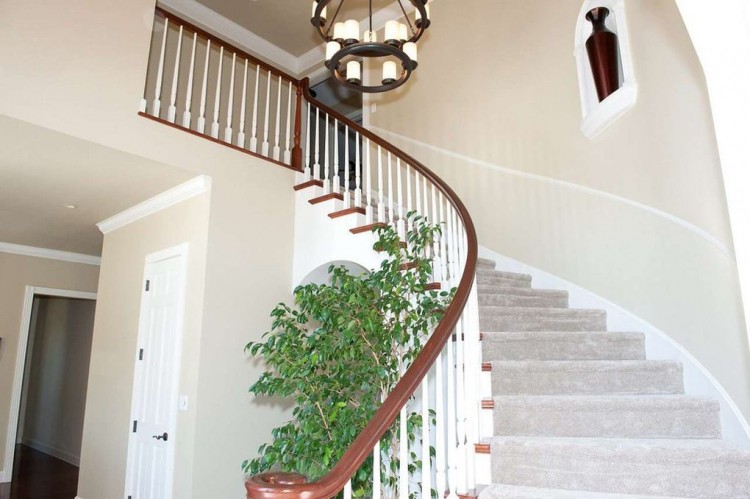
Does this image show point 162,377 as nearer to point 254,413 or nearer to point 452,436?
point 254,413

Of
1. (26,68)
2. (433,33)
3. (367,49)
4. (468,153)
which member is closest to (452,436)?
(367,49)

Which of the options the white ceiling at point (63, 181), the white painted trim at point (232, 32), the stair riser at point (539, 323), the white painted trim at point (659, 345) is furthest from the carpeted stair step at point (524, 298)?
the white painted trim at point (232, 32)

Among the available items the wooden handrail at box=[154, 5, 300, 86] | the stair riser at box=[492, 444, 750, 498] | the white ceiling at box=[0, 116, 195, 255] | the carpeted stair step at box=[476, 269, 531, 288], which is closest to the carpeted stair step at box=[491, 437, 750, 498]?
the stair riser at box=[492, 444, 750, 498]

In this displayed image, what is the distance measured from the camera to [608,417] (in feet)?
7.94

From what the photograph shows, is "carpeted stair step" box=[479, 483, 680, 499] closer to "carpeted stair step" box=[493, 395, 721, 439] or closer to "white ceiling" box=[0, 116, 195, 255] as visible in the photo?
"carpeted stair step" box=[493, 395, 721, 439]

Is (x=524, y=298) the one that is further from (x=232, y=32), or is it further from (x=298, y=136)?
(x=232, y=32)

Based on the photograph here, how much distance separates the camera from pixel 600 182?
3695 mm

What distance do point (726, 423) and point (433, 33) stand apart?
472cm

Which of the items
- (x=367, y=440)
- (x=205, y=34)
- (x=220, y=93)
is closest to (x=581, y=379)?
(x=367, y=440)

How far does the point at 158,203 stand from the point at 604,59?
3902mm

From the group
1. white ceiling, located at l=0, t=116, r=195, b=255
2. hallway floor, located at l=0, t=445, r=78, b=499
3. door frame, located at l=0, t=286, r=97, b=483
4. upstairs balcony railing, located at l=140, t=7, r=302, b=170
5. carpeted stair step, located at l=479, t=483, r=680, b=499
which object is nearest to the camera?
carpeted stair step, located at l=479, t=483, r=680, b=499

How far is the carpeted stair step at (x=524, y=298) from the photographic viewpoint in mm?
3637

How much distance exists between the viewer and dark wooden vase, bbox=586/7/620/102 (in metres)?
3.63

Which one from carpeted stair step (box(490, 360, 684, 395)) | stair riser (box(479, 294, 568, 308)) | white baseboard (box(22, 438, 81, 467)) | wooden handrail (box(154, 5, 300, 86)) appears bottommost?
white baseboard (box(22, 438, 81, 467))
